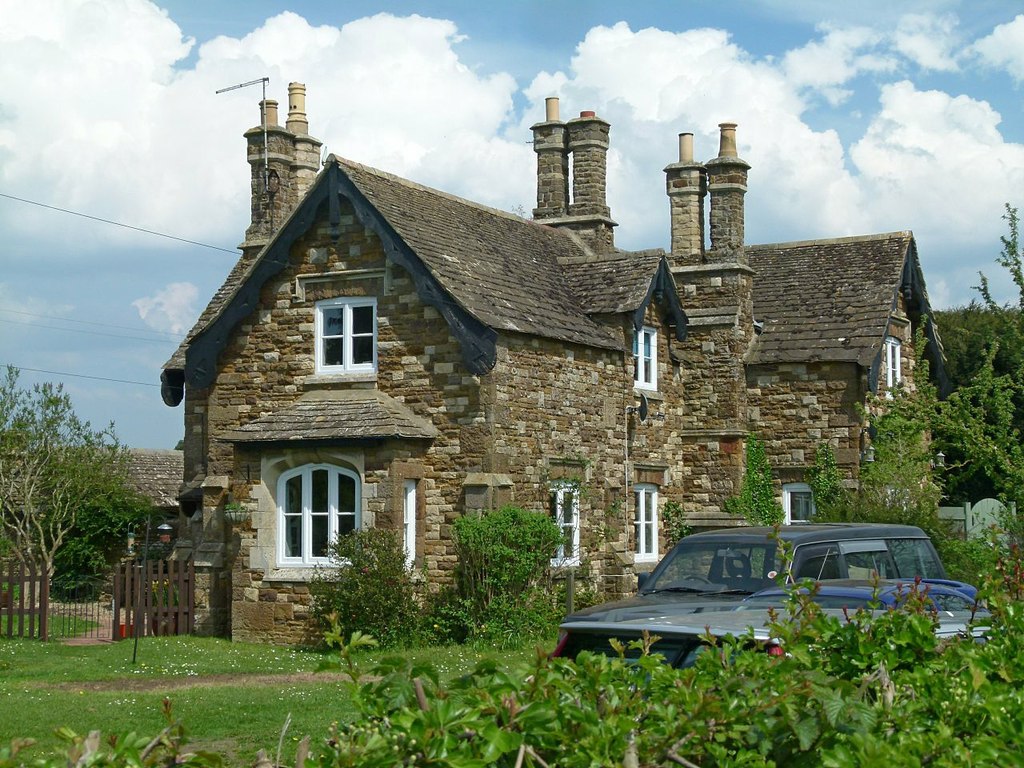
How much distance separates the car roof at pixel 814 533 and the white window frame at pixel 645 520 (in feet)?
34.5

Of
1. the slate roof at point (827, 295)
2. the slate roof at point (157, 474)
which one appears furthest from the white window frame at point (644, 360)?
the slate roof at point (157, 474)

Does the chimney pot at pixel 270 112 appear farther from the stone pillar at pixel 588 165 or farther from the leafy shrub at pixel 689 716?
the leafy shrub at pixel 689 716

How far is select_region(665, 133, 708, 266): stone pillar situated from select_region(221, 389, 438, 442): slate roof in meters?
9.35

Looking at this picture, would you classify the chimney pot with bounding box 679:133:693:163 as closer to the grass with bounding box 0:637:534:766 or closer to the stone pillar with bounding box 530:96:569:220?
the stone pillar with bounding box 530:96:569:220

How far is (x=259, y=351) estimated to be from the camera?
2356 cm

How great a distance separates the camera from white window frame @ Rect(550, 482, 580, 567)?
22.8 meters

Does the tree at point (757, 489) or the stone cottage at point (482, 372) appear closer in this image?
the stone cottage at point (482, 372)

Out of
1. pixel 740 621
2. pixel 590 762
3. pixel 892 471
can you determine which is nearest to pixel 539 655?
pixel 590 762

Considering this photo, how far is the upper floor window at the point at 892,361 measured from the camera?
2969 centimetres

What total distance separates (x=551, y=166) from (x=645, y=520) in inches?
345

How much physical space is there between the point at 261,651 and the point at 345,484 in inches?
114

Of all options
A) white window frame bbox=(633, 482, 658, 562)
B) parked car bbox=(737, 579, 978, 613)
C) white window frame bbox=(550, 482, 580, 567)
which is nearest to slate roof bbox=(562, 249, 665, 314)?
white window frame bbox=(633, 482, 658, 562)

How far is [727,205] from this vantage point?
28766 mm

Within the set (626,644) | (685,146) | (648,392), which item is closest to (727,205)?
(685,146)
